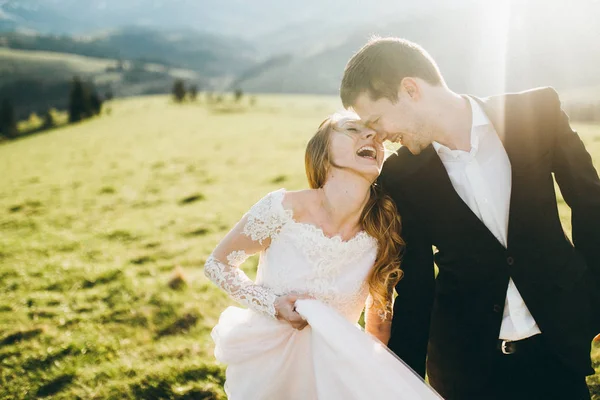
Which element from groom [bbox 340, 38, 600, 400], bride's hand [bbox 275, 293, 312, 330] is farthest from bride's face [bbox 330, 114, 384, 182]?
bride's hand [bbox 275, 293, 312, 330]

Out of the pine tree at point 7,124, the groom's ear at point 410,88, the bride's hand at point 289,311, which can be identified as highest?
the groom's ear at point 410,88

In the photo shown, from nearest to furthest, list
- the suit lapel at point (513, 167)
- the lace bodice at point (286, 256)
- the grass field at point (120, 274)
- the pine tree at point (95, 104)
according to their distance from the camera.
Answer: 1. the suit lapel at point (513, 167)
2. the lace bodice at point (286, 256)
3. the grass field at point (120, 274)
4. the pine tree at point (95, 104)

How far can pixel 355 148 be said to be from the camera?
122 inches

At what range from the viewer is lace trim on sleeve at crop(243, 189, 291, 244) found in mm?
3197

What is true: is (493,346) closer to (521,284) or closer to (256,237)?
(521,284)

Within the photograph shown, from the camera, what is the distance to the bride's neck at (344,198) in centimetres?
315

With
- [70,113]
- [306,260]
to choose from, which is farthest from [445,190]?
[70,113]

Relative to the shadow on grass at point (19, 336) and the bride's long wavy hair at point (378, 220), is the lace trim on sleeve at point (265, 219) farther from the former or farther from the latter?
the shadow on grass at point (19, 336)

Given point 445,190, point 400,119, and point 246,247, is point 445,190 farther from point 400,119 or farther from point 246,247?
point 246,247

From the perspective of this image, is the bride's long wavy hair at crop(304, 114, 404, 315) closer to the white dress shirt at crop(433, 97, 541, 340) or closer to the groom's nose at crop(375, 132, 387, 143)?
the groom's nose at crop(375, 132, 387, 143)

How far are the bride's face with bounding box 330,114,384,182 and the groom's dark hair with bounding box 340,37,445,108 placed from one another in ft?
0.84

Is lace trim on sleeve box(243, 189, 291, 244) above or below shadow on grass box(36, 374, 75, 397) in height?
above

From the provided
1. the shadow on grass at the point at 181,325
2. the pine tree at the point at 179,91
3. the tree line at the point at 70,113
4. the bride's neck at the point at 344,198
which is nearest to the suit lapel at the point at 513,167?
the bride's neck at the point at 344,198

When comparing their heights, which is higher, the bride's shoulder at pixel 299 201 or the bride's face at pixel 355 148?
the bride's face at pixel 355 148
